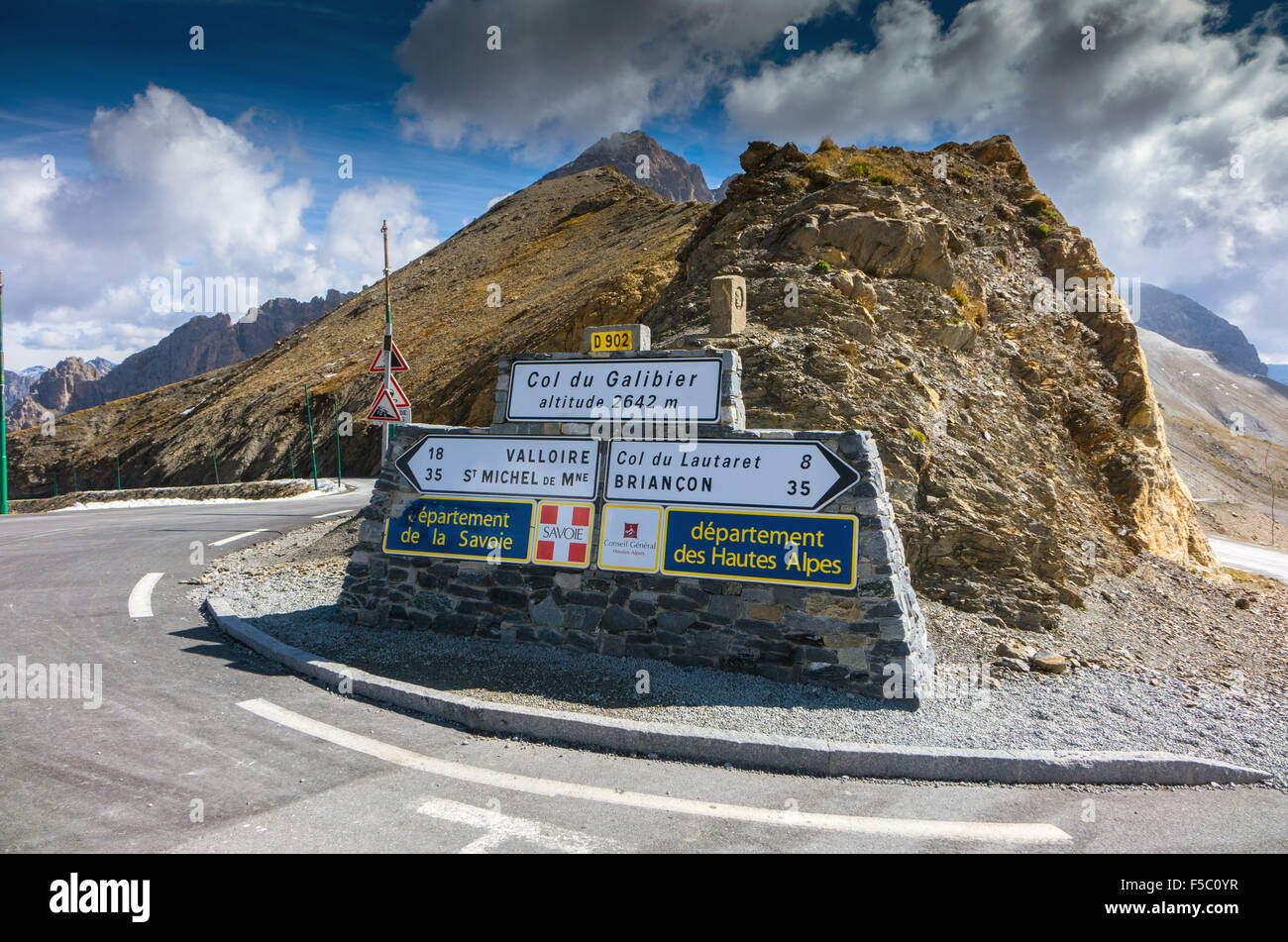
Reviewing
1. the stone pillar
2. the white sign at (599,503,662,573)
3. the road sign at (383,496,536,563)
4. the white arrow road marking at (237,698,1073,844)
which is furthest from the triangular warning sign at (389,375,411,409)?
the white arrow road marking at (237,698,1073,844)

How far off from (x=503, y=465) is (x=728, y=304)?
15.9ft

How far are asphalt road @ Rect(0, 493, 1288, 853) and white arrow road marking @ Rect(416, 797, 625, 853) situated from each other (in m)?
0.01

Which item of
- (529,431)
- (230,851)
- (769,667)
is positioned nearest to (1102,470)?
(769,667)

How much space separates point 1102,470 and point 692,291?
8010 mm

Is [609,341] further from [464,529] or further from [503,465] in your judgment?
[464,529]

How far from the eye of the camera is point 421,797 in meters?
4.05

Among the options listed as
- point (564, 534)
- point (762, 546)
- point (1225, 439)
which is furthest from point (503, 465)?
point (1225, 439)

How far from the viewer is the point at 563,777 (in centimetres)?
441

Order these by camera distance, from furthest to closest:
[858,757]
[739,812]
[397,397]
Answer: [397,397], [858,757], [739,812]

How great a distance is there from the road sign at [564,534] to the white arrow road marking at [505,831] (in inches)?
108

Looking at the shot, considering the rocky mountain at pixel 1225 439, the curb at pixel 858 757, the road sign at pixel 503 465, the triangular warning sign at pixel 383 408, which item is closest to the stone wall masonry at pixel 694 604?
the road sign at pixel 503 465

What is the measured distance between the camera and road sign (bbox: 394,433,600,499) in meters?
6.86

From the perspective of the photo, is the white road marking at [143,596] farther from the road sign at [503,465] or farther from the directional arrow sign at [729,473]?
the directional arrow sign at [729,473]
